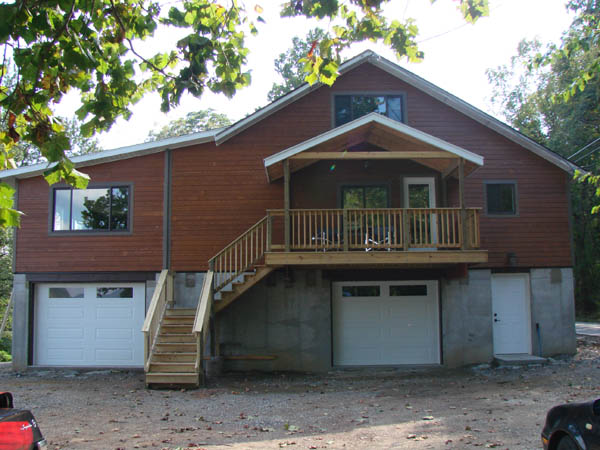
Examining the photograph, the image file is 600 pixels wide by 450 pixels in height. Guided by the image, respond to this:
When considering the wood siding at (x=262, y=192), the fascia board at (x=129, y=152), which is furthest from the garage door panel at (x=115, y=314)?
the fascia board at (x=129, y=152)

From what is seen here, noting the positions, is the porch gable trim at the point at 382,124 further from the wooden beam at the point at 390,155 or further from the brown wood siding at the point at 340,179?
the brown wood siding at the point at 340,179

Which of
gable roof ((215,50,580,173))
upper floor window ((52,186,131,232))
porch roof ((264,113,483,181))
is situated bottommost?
upper floor window ((52,186,131,232))

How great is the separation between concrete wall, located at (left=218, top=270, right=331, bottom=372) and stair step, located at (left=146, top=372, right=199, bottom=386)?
2.78m

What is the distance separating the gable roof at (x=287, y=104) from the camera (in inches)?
600

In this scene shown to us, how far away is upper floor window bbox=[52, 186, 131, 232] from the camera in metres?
15.4

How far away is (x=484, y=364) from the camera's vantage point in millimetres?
14938

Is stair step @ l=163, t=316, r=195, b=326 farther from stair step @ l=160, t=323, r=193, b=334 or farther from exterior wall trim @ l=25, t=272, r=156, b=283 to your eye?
exterior wall trim @ l=25, t=272, r=156, b=283

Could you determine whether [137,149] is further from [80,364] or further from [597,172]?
[597,172]

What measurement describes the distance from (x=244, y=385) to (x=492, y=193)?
8.49 m

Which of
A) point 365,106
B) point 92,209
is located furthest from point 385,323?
point 92,209

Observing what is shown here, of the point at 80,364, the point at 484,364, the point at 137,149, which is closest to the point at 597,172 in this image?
the point at 484,364

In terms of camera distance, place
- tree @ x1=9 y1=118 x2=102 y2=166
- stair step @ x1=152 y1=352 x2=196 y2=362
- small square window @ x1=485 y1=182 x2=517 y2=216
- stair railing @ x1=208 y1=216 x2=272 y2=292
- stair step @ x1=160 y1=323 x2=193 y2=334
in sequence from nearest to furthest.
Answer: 1. stair step @ x1=152 y1=352 x2=196 y2=362
2. stair step @ x1=160 y1=323 x2=193 y2=334
3. stair railing @ x1=208 y1=216 x2=272 y2=292
4. small square window @ x1=485 y1=182 x2=517 y2=216
5. tree @ x1=9 y1=118 x2=102 y2=166

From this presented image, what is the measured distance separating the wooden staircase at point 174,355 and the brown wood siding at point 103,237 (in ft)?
7.36

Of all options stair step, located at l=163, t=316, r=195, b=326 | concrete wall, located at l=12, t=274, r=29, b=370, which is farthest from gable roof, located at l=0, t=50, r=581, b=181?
stair step, located at l=163, t=316, r=195, b=326
